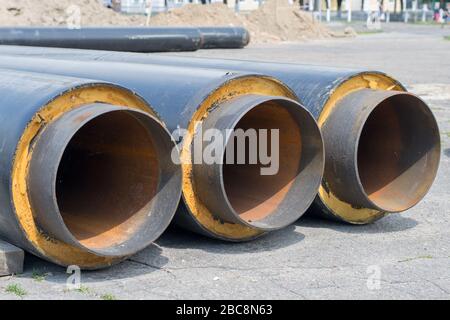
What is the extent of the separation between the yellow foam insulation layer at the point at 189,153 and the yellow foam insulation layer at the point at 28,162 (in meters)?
0.49

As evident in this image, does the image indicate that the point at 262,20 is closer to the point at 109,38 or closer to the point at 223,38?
the point at 223,38

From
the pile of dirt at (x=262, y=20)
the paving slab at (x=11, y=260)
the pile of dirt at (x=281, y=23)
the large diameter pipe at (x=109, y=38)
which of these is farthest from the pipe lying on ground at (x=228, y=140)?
the pile of dirt at (x=281, y=23)

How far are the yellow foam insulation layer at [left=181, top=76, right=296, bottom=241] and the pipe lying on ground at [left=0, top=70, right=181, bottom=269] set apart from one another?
0.21 meters

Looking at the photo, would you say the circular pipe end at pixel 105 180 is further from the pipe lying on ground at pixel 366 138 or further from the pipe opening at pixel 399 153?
the pipe opening at pixel 399 153

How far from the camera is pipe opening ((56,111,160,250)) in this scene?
15.6 ft

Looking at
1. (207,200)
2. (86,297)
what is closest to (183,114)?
(207,200)

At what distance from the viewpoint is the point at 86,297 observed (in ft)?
13.5

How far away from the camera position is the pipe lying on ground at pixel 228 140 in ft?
15.8

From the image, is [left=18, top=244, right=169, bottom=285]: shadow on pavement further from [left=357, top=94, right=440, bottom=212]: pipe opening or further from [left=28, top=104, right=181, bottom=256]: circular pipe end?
[left=357, top=94, right=440, bottom=212]: pipe opening

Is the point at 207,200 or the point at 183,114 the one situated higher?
the point at 183,114

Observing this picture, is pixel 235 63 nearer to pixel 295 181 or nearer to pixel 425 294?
pixel 295 181
